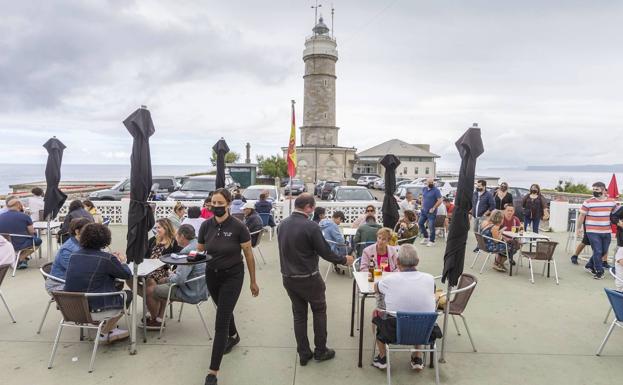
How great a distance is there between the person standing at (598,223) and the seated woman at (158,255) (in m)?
7.72

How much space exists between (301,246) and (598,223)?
6855 mm

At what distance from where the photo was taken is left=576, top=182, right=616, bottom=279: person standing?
8.03 metres

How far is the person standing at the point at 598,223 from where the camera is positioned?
803 cm

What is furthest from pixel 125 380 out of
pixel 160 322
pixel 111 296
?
pixel 160 322

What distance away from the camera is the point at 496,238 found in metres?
8.44

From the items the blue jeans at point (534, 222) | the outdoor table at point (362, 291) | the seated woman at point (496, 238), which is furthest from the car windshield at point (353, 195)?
the outdoor table at point (362, 291)

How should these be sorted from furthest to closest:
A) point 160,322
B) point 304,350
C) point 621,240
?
point 621,240 → point 160,322 → point 304,350

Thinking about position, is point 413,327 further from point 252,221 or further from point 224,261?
point 252,221

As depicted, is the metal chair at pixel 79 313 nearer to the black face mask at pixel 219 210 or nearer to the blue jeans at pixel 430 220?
the black face mask at pixel 219 210

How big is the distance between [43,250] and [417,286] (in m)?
9.56

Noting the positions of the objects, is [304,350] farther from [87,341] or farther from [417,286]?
[87,341]

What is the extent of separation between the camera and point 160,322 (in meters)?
5.39

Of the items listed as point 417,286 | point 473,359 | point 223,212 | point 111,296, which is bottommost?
point 473,359

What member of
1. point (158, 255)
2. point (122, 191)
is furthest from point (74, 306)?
point (122, 191)
